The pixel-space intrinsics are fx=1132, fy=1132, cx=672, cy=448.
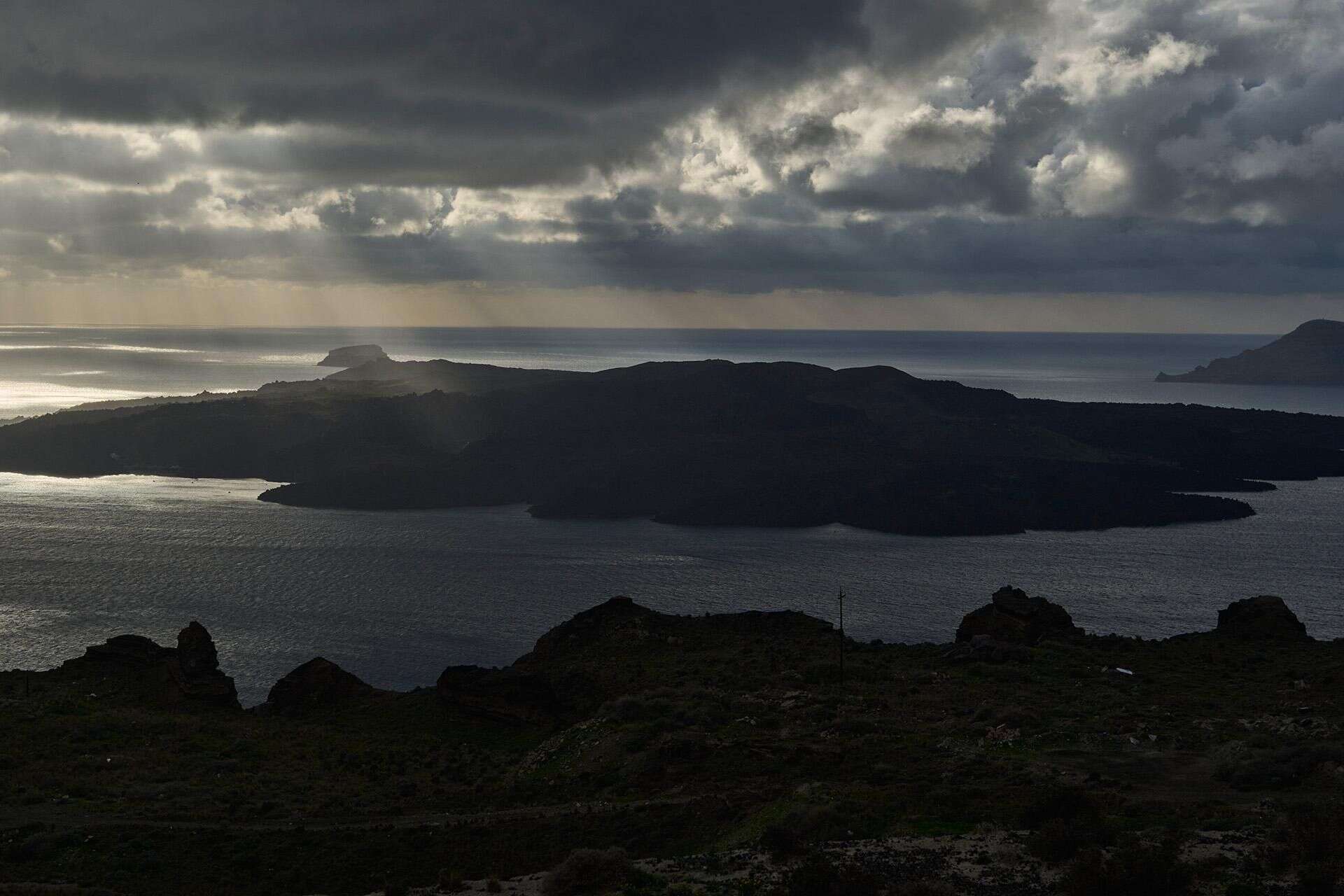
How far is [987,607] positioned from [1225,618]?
15.9 m

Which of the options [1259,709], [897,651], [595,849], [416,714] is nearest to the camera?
[595,849]

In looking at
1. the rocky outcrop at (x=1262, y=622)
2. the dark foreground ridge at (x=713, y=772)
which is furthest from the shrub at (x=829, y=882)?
the rocky outcrop at (x=1262, y=622)

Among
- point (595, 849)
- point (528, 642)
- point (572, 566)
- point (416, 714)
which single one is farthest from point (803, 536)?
point (595, 849)

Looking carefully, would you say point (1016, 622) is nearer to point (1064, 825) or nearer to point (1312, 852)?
point (1064, 825)

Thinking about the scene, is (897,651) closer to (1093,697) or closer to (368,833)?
(1093,697)

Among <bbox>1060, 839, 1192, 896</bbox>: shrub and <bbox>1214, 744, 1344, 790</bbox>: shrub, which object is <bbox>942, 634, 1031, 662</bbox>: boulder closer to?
<bbox>1214, 744, 1344, 790</bbox>: shrub

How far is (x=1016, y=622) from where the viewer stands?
69.4m

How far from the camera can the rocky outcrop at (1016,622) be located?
68.2 meters

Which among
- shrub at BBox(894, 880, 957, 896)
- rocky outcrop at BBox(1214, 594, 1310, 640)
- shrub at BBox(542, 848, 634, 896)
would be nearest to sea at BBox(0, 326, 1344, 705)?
rocky outcrop at BBox(1214, 594, 1310, 640)

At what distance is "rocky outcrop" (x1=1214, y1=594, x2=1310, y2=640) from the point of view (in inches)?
2704

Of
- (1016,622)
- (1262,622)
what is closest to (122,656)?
(1016,622)

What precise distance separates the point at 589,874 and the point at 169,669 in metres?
42.7

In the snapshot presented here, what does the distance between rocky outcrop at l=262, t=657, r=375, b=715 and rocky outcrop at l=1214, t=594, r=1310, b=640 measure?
5257 cm

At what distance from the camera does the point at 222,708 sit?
61.0 meters
